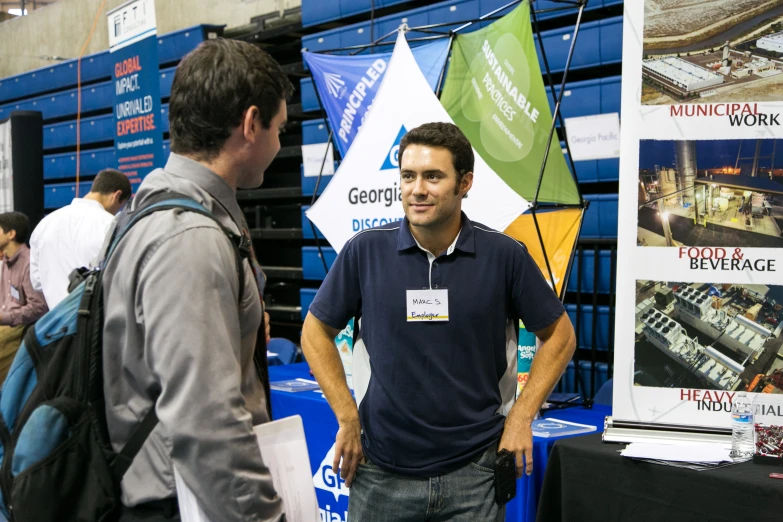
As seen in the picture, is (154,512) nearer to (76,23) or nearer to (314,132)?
(314,132)

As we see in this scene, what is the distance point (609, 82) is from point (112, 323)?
133 inches

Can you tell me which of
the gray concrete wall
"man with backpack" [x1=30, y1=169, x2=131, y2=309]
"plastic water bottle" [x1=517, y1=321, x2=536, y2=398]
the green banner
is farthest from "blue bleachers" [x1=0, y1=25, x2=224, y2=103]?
"plastic water bottle" [x1=517, y1=321, x2=536, y2=398]

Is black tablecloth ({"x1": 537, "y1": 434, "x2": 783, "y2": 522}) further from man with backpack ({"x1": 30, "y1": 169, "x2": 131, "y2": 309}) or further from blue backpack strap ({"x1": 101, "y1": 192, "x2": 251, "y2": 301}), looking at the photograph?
man with backpack ({"x1": 30, "y1": 169, "x2": 131, "y2": 309})

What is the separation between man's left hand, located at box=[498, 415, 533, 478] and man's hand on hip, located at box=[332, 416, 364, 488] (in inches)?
12.4

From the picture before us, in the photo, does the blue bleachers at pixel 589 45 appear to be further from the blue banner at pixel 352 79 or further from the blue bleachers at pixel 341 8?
the blue banner at pixel 352 79

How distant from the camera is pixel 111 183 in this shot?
4164mm

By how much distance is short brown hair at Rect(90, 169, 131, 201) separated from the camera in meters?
4.14

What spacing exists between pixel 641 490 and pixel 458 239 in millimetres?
779

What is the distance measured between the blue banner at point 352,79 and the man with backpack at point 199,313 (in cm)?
198

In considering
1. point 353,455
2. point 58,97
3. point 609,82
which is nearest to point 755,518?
point 353,455

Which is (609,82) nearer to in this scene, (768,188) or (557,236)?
(557,236)

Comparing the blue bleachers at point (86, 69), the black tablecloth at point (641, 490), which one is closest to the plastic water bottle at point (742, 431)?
the black tablecloth at point (641, 490)

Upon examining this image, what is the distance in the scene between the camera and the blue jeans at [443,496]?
1639mm

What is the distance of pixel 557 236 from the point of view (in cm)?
273
